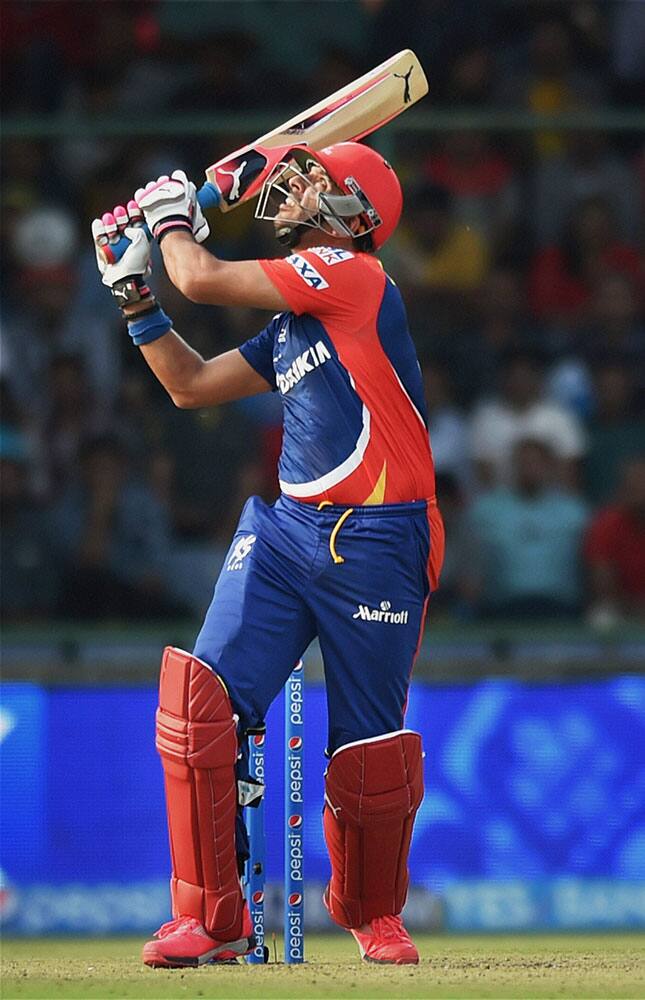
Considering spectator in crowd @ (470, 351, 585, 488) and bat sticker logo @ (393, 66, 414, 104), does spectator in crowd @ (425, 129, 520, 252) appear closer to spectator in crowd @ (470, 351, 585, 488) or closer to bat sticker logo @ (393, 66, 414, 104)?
spectator in crowd @ (470, 351, 585, 488)

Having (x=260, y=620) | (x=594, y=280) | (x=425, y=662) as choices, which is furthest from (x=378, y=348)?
(x=594, y=280)

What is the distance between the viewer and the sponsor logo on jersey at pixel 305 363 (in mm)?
4676

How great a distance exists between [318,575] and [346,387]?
48cm

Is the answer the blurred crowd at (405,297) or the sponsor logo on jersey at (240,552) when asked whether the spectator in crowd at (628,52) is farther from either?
the sponsor logo on jersey at (240,552)

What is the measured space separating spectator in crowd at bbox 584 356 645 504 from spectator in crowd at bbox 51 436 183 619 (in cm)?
193

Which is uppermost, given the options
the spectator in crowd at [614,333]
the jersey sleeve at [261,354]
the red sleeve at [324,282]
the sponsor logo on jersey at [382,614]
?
the spectator in crowd at [614,333]

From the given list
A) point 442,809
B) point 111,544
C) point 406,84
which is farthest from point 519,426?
point 406,84

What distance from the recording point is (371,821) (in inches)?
185

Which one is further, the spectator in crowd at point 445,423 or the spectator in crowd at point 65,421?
the spectator in crowd at point 445,423

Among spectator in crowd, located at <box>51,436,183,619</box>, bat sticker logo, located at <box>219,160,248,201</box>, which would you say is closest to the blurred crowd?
spectator in crowd, located at <box>51,436,183,619</box>

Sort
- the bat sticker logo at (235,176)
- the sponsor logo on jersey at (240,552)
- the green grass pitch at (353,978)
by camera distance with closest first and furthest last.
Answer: the green grass pitch at (353,978), the sponsor logo on jersey at (240,552), the bat sticker logo at (235,176)

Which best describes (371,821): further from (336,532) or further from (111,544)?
(111,544)

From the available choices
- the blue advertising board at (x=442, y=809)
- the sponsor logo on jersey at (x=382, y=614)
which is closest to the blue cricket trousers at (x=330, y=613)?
the sponsor logo on jersey at (x=382, y=614)

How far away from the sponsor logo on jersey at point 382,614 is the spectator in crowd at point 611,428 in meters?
3.69
